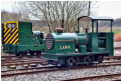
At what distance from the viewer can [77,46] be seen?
1135 centimetres

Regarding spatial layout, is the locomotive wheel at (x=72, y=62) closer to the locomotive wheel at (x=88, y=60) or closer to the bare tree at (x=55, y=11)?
the locomotive wheel at (x=88, y=60)

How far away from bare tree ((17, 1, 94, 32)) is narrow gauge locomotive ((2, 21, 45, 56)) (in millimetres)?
5038

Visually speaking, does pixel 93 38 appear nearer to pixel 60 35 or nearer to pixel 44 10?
pixel 60 35

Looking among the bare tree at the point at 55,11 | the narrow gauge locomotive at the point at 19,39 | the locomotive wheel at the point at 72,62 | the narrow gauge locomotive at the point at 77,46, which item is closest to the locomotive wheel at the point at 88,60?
the narrow gauge locomotive at the point at 77,46

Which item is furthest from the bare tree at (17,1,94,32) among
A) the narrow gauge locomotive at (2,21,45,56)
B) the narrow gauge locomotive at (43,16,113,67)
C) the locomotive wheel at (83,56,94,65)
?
the locomotive wheel at (83,56,94,65)

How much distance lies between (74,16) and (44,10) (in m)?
3.03

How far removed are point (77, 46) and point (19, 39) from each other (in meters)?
5.24

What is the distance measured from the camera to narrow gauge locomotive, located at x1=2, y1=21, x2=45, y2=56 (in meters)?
14.8

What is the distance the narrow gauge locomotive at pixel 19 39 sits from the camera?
1480cm

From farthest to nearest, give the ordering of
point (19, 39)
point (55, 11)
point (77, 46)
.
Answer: point (55, 11)
point (19, 39)
point (77, 46)

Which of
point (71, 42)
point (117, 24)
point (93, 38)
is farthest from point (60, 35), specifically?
point (117, 24)

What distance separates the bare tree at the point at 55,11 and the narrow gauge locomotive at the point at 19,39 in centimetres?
504

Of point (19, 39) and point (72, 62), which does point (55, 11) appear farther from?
point (72, 62)

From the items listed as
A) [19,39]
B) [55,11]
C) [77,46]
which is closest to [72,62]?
[77,46]
